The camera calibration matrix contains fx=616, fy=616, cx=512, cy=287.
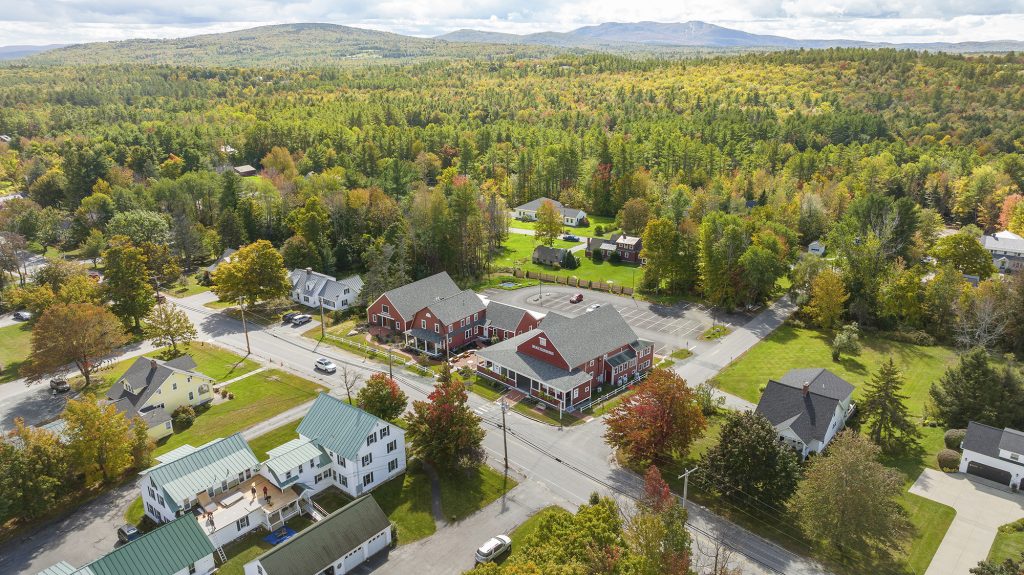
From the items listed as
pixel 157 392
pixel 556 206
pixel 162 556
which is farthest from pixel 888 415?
pixel 556 206

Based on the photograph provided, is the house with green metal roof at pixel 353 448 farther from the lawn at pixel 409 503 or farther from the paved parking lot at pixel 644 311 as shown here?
the paved parking lot at pixel 644 311

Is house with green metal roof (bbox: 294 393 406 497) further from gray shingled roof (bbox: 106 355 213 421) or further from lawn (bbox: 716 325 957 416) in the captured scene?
lawn (bbox: 716 325 957 416)

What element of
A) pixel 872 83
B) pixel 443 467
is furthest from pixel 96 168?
pixel 872 83

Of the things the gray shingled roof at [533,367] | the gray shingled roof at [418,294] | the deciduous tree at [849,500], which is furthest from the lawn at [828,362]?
the gray shingled roof at [418,294]

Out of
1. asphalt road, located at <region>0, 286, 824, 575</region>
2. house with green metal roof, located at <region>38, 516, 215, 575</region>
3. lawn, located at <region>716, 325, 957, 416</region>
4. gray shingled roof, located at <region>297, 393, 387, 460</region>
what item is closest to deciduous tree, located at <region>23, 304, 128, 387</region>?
asphalt road, located at <region>0, 286, 824, 575</region>

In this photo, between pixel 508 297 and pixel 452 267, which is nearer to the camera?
pixel 508 297

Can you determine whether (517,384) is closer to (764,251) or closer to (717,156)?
(764,251)
